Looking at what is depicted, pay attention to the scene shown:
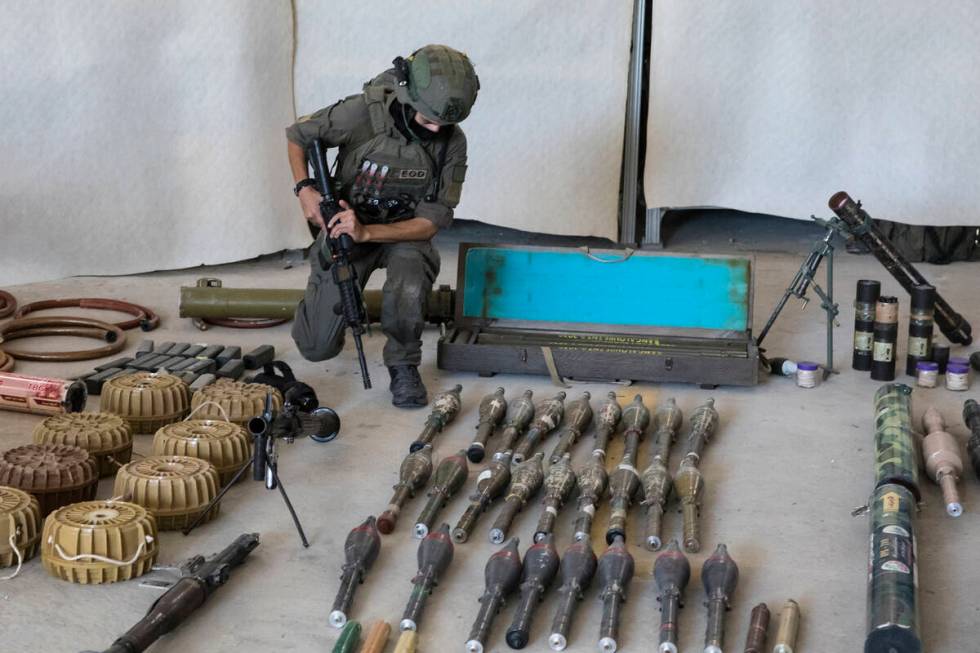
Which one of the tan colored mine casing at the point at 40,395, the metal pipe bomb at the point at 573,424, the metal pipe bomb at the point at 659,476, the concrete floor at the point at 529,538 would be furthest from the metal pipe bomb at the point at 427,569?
the tan colored mine casing at the point at 40,395

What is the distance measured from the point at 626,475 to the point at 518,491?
1.08ft

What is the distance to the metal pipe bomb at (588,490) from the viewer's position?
11.3 feet

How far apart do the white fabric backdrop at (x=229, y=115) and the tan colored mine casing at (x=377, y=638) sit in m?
4.15

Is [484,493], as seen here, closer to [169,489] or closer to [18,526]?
[169,489]

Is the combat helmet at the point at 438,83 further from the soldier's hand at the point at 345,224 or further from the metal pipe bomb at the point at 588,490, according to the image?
the metal pipe bomb at the point at 588,490

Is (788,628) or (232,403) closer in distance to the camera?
(788,628)

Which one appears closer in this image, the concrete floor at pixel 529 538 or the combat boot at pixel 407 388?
the concrete floor at pixel 529 538

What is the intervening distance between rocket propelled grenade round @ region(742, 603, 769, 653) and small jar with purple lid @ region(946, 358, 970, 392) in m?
2.16

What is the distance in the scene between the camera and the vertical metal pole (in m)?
6.82

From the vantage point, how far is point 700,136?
6.90 m

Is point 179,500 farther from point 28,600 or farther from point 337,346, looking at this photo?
point 337,346

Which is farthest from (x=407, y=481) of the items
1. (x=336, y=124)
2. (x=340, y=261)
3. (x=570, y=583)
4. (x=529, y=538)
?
(x=336, y=124)

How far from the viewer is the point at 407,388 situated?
4.62 metres

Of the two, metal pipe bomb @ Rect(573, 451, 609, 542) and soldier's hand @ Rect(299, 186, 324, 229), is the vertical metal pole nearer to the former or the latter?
soldier's hand @ Rect(299, 186, 324, 229)
